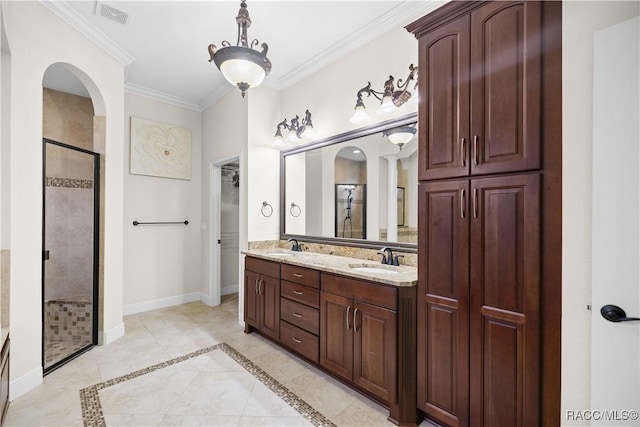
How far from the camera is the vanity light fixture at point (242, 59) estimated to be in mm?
1877

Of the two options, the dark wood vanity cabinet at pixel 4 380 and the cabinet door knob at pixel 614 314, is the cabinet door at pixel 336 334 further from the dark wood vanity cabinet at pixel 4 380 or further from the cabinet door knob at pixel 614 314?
the dark wood vanity cabinet at pixel 4 380

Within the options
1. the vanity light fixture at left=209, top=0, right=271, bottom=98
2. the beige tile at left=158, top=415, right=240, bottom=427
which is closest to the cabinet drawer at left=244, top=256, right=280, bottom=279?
the beige tile at left=158, top=415, right=240, bottom=427

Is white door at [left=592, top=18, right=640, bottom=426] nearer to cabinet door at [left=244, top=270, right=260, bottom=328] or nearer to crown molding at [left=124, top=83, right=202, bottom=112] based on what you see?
cabinet door at [left=244, top=270, right=260, bottom=328]

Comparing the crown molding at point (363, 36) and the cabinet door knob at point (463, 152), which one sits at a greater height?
the crown molding at point (363, 36)

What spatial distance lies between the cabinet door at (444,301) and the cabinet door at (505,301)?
0.17 ft

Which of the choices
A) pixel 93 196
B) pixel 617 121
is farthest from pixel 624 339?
pixel 93 196

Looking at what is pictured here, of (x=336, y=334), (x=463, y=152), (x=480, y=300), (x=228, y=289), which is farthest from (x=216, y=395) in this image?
(x=228, y=289)

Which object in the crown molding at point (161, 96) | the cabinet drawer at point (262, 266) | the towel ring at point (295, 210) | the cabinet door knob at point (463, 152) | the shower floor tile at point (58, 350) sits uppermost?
the crown molding at point (161, 96)

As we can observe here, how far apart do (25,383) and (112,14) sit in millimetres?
2899

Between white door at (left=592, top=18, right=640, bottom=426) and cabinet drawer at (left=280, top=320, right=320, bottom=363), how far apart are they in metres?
1.66

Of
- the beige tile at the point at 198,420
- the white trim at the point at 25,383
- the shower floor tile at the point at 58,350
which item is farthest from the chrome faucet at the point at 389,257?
the shower floor tile at the point at 58,350

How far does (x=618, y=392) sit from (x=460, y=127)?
1.33 m

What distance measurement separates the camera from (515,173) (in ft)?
4.70

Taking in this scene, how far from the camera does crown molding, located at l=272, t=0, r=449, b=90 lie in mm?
2275
